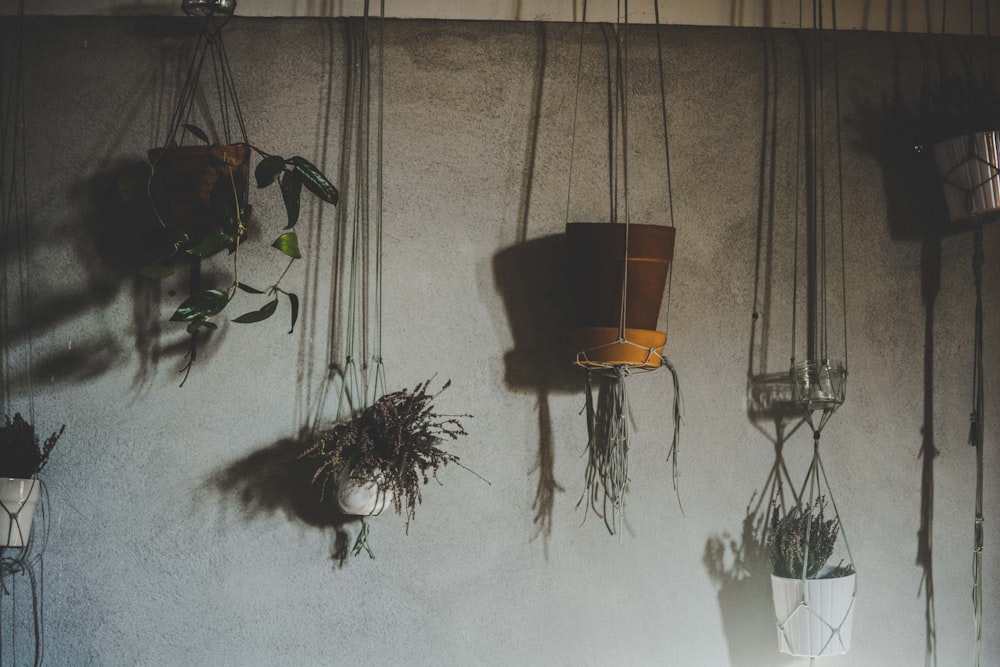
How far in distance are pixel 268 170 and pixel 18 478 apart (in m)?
1.19

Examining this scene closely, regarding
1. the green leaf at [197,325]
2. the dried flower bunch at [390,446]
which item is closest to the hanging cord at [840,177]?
the dried flower bunch at [390,446]

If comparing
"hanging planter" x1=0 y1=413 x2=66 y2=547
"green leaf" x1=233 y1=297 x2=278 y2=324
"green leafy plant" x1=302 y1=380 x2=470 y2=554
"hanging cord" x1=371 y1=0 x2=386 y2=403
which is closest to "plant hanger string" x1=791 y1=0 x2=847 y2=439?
"green leafy plant" x1=302 y1=380 x2=470 y2=554

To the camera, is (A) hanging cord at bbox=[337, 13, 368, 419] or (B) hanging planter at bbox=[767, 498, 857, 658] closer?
(B) hanging planter at bbox=[767, 498, 857, 658]

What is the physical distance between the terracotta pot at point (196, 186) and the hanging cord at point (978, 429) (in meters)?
2.44

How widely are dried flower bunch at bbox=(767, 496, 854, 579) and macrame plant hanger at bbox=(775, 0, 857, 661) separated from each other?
14 mm

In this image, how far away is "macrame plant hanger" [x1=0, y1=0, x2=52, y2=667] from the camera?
2.55 meters

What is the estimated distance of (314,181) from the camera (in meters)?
2.55

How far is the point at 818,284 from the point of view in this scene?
2.85 metres

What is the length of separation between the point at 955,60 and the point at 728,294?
1167mm

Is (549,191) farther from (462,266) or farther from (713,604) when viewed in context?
(713,604)

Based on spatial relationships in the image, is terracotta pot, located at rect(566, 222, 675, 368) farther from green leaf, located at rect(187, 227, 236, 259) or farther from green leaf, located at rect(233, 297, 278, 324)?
green leaf, located at rect(187, 227, 236, 259)

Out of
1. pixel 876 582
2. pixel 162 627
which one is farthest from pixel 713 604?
pixel 162 627

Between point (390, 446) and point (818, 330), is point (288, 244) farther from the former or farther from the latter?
point (818, 330)

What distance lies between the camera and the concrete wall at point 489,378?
2666mm
